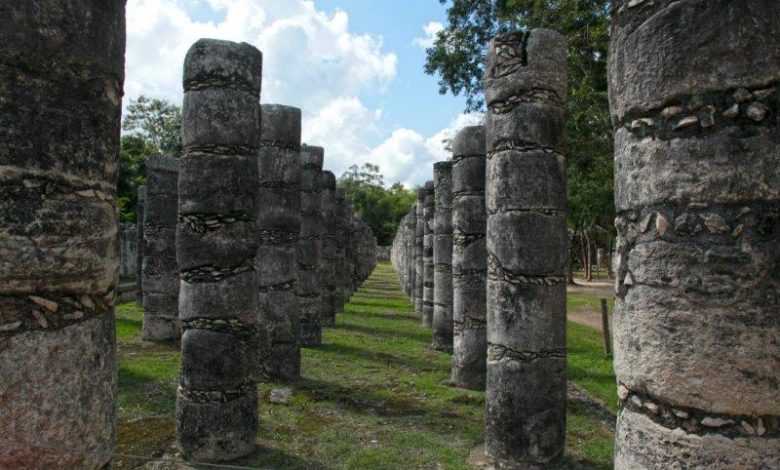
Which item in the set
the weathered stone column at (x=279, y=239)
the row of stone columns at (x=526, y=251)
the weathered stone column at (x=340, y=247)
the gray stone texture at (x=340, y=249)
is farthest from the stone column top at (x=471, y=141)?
the gray stone texture at (x=340, y=249)

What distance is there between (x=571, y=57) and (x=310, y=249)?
23.4ft

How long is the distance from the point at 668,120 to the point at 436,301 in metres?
10.6

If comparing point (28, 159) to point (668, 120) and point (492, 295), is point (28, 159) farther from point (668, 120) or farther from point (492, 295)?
point (492, 295)

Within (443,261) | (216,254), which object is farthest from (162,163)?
(216,254)

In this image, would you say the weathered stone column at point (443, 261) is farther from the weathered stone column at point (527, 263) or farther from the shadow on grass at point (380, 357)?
the weathered stone column at point (527, 263)

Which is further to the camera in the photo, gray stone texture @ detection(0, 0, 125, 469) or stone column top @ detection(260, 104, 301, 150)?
stone column top @ detection(260, 104, 301, 150)

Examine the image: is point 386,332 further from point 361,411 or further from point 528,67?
point 528,67

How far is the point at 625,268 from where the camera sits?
2625 millimetres

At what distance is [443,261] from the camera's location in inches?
505

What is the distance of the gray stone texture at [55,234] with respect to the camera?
7.15ft

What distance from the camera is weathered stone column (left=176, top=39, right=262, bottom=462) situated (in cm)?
617

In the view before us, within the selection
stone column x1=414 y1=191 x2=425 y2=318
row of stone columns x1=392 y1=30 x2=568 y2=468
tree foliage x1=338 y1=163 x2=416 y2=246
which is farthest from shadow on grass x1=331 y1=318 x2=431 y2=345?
tree foliage x1=338 y1=163 x2=416 y2=246

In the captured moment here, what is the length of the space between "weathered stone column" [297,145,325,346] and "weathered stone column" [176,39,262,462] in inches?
242

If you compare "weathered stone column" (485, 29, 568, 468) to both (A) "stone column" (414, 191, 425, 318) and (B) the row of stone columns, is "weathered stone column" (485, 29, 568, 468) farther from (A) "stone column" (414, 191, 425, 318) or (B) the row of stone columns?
(A) "stone column" (414, 191, 425, 318)
